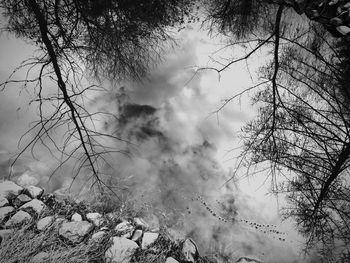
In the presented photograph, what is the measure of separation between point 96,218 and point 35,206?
3.29 feet

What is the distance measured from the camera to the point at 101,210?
4102 mm

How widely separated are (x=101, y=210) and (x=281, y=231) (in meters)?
3.93

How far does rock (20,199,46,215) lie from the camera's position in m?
3.71

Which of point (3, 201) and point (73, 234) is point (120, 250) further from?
point (3, 201)

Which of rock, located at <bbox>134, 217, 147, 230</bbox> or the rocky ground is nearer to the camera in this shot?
the rocky ground

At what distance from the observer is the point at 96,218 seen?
3859mm

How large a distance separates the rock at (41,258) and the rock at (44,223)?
484 mm

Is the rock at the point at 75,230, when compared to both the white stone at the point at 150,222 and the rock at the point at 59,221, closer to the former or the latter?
the rock at the point at 59,221

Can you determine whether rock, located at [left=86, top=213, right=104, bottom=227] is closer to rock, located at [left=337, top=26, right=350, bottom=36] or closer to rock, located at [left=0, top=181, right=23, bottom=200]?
rock, located at [left=0, top=181, right=23, bottom=200]

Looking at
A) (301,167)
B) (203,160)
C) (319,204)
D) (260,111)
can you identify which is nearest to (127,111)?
(203,160)

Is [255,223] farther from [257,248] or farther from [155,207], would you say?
[155,207]

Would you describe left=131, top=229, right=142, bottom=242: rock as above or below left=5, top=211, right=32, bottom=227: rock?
above

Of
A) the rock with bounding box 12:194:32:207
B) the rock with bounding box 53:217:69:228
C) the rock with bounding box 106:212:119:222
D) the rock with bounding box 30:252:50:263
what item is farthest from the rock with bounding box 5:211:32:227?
the rock with bounding box 106:212:119:222

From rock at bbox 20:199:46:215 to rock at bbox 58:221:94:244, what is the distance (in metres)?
0.51
